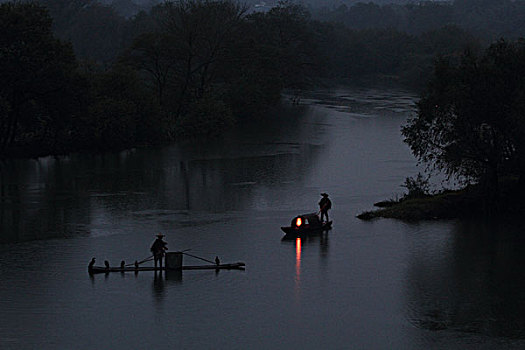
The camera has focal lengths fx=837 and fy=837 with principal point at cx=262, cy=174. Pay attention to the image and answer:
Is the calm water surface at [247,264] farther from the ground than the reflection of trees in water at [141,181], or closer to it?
closer to it

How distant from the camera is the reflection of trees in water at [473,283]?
32.4 metres

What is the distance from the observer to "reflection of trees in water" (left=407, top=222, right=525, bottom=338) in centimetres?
3244

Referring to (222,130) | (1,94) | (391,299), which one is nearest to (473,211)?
(391,299)

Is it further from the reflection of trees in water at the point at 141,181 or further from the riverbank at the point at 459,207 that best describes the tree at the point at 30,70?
the riverbank at the point at 459,207

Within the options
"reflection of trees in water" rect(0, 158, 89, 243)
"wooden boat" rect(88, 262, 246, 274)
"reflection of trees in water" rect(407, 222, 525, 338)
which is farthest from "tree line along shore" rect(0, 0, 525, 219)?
"wooden boat" rect(88, 262, 246, 274)

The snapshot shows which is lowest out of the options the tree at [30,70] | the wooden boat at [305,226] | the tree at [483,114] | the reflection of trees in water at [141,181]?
the wooden boat at [305,226]

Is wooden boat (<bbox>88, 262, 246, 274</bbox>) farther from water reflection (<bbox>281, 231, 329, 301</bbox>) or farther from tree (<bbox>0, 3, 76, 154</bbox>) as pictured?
tree (<bbox>0, 3, 76, 154</bbox>)

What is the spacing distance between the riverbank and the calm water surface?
1514 mm

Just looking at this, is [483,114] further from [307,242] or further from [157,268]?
[157,268]

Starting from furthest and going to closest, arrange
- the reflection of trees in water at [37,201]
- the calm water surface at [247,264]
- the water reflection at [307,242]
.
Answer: the reflection of trees in water at [37,201], the water reflection at [307,242], the calm water surface at [247,264]

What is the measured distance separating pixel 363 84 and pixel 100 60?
56.9 meters

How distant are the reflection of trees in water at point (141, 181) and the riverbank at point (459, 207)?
33.9 ft

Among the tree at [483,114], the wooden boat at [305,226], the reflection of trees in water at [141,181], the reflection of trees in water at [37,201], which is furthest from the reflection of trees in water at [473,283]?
the reflection of trees in water at [37,201]

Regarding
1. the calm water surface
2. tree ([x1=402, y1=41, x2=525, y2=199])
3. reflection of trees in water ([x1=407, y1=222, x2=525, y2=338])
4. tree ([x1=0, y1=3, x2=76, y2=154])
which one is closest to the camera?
the calm water surface
